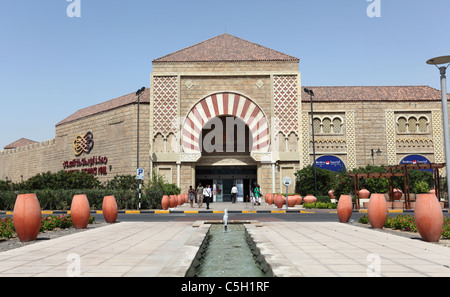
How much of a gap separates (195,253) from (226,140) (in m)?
28.5

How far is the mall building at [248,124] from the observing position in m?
31.3

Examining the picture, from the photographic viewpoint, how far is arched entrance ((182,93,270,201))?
3142 centimetres

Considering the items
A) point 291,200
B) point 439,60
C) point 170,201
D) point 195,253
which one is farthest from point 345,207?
point 170,201

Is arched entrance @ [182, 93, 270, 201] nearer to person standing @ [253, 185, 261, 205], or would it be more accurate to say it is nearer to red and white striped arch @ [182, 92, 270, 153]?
red and white striped arch @ [182, 92, 270, 153]

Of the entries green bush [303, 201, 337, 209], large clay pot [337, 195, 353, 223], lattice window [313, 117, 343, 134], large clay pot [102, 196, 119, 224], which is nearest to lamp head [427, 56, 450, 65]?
large clay pot [337, 195, 353, 223]

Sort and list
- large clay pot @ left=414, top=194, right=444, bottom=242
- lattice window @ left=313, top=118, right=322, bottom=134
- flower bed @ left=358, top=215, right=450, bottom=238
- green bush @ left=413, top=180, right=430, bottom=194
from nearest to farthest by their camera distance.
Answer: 1. large clay pot @ left=414, top=194, right=444, bottom=242
2. flower bed @ left=358, top=215, right=450, bottom=238
3. green bush @ left=413, top=180, right=430, bottom=194
4. lattice window @ left=313, top=118, right=322, bottom=134

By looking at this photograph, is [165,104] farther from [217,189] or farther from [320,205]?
[320,205]

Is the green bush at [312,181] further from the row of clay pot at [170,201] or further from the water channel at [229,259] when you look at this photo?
the water channel at [229,259]

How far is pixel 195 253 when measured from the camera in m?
6.57

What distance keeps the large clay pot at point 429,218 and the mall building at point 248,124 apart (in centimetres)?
2228

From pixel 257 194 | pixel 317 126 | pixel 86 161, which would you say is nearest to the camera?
pixel 257 194

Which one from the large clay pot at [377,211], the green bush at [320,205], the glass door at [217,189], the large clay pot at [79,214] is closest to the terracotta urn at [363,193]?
the green bush at [320,205]

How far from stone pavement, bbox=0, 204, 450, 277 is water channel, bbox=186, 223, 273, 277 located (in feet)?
0.56

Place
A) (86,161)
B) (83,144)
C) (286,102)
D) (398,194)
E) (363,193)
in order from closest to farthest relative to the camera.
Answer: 1. (363,193)
2. (398,194)
3. (286,102)
4. (86,161)
5. (83,144)
